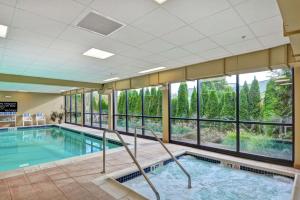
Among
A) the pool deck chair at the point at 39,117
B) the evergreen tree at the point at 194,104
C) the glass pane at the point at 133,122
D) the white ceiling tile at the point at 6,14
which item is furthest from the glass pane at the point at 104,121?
the white ceiling tile at the point at 6,14

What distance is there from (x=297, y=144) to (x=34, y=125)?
48.8 ft

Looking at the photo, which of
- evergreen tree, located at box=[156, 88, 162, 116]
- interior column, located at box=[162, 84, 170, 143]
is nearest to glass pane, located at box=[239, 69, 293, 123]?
interior column, located at box=[162, 84, 170, 143]

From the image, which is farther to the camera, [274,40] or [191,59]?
[191,59]

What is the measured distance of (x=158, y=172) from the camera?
4129mm

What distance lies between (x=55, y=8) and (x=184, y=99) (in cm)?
484

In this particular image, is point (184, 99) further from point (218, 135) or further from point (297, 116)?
point (297, 116)

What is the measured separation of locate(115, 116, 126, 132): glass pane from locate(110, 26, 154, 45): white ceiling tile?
5.70 metres

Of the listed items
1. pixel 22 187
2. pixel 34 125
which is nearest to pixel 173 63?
pixel 22 187

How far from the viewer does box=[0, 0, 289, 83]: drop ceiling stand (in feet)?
7.29

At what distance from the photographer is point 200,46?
3689 mm

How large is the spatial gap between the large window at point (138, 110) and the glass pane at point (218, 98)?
77.1 inches

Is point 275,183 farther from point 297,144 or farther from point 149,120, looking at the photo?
point 149,120

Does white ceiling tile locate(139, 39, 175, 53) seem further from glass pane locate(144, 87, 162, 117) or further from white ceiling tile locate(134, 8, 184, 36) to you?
glass pane locate(144, 87, 162, 117)

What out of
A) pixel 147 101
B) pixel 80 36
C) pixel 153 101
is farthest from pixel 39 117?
pixel 80 36
